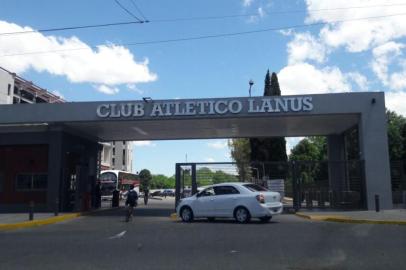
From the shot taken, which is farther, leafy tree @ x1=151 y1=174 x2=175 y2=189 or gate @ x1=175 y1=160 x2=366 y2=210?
leafy tree @ x1=151 y1=174 x2=175 y2=189

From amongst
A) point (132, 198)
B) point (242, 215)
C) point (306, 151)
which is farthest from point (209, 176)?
point (306, 151)

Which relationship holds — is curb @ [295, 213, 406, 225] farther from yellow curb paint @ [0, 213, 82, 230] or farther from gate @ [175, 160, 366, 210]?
yellow curb paint @ [0, 213, 82, 230]

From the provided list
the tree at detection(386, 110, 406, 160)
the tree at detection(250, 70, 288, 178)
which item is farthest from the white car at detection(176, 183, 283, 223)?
the tree at detection(386, 110, 406, 160)

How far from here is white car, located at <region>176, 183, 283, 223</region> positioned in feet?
58.6

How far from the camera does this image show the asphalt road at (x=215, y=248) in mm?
9344

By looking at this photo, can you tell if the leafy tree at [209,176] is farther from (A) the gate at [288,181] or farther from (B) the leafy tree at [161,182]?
(B) the leafy tree at [161,182]

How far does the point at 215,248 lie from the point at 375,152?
45.9ft

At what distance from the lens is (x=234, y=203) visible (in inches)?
726

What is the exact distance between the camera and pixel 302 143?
7400 cm

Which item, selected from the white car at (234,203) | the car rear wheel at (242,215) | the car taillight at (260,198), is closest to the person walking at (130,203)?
the white car at (234,203)

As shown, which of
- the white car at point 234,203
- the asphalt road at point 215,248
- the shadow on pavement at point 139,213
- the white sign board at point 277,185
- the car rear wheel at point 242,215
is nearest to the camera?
the asphalt road at point 215,248

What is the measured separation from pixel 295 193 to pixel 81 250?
14.8 metres

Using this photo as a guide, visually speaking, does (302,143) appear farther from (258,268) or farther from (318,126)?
(258,268)

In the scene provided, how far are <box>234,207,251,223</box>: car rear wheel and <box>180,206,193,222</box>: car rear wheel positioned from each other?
2182 millimetres
